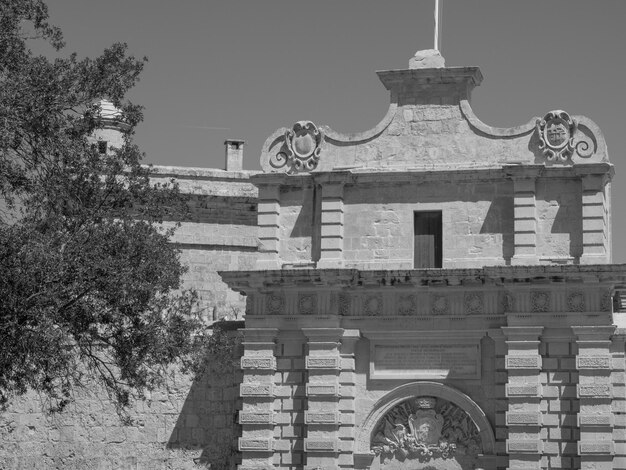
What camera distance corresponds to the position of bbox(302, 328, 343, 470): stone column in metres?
27.7

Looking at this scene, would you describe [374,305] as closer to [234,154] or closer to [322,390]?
[322,390]

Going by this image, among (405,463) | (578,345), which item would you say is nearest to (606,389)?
(578,345)

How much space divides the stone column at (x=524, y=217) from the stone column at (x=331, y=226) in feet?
11.4

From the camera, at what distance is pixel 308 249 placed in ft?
94.7

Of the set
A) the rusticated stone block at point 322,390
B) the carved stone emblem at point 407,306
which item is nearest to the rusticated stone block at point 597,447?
the carved stone emblem at point 407,306

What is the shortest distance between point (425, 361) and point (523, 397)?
212cm

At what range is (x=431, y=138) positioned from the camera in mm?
28609

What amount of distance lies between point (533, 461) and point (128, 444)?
924 cm

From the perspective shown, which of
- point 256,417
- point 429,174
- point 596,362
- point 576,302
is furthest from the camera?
point 429,174

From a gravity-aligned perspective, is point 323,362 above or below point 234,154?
below

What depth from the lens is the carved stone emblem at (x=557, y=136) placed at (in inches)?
1087

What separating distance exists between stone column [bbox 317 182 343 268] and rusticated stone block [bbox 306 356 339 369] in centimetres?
183

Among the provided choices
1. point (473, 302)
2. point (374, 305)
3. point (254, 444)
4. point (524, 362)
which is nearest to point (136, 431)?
point (254, 444)

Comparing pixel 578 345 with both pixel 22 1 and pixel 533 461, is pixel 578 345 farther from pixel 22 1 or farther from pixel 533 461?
pixel 22 1
